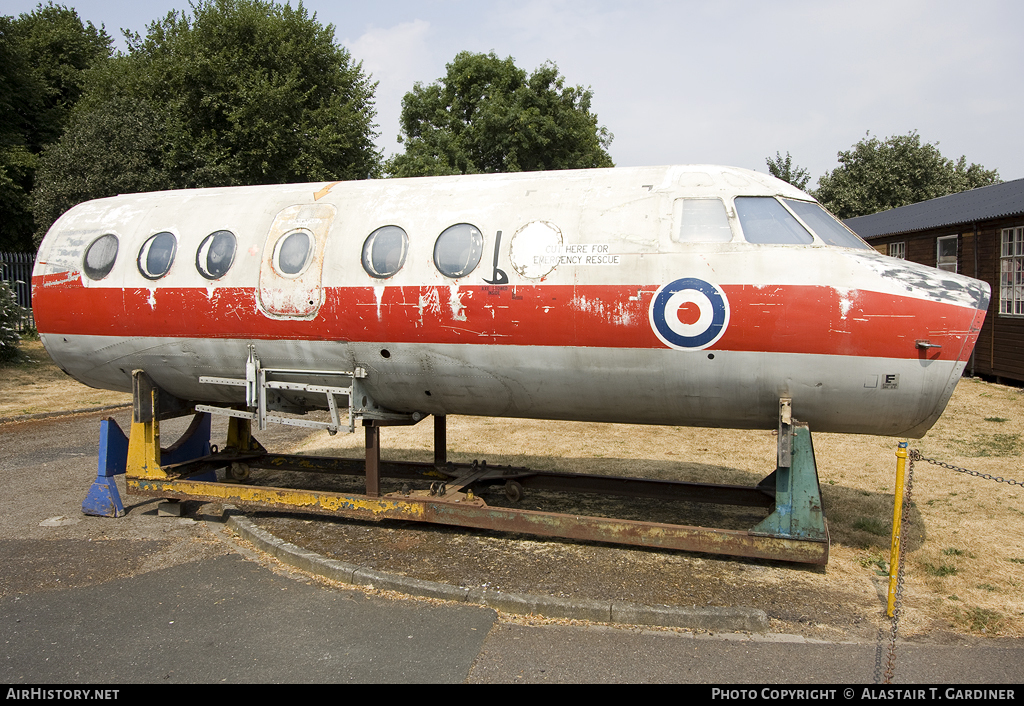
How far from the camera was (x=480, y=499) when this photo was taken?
6.78 m

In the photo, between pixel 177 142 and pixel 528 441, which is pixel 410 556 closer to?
pixel 528 441

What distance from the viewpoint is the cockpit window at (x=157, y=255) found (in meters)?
7.10

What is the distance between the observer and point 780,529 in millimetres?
5840

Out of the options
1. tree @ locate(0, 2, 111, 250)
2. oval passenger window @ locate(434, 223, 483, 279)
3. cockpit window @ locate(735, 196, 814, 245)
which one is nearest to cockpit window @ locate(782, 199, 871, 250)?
cockpit window @ locate(735, 196, 814, 245)

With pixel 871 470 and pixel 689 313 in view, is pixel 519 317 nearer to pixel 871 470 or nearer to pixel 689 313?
pixel 689 313

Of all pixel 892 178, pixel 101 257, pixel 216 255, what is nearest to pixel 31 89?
pixel 101 257

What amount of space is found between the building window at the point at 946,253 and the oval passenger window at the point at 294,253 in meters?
A: 18.7

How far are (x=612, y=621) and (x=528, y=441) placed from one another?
6665 millimetres

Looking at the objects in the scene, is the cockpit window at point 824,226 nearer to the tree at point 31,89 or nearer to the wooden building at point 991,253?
the wooden building at point 991,253

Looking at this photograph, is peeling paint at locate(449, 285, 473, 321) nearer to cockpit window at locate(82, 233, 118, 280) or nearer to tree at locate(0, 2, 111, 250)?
cockpit window at locate(82, 233, 118, 280)

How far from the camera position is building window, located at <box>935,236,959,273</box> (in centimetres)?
1889

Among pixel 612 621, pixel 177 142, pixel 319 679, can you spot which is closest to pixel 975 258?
pixel 612 621

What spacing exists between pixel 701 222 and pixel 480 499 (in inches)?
133

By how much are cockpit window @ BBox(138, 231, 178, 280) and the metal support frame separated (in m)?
1.34
